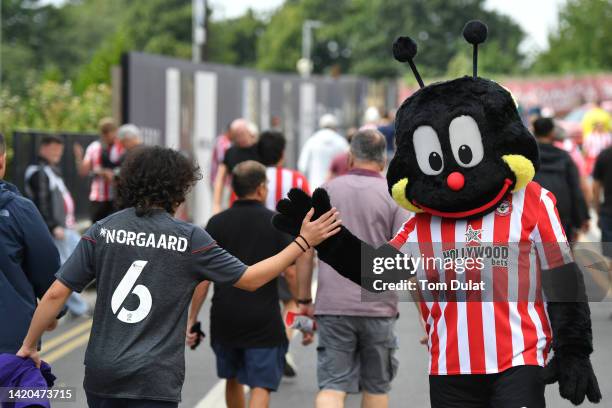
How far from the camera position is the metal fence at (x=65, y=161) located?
14.8 meters

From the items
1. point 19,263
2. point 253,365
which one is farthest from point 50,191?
point 19,263

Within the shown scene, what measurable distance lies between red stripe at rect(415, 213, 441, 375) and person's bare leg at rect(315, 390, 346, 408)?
181cm

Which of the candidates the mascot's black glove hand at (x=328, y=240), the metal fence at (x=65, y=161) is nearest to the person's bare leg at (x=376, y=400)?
the mascot's black glove hand at (x=328, y=240)

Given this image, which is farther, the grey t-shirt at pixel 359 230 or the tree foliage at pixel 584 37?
the tree foliage at pixel 584 37

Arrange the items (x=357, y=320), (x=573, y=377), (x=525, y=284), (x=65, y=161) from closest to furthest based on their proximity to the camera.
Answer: (x=573, y=377) < (x=525, y=284) < (x=357, y=320) < (x=65, y=161)

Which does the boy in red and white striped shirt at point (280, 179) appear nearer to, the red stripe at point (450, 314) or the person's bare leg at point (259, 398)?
the person's bare leg at point (259, 398)

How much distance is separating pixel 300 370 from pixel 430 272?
4.67 meters

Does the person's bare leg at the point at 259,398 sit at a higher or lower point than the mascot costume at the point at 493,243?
lower

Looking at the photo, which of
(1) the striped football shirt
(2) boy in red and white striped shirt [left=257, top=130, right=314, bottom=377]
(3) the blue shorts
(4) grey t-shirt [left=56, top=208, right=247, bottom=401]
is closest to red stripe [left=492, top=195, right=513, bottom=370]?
(4) grey t-shirt [left=56, top=208, right=247, bottom=401]

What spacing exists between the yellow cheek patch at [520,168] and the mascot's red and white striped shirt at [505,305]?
9cm

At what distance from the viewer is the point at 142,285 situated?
5086 millimetres

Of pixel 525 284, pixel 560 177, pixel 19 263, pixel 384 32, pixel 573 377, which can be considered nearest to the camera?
pixel 573 377

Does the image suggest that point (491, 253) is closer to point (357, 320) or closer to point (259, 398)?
point (357, 320)

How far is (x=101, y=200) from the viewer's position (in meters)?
14.6
